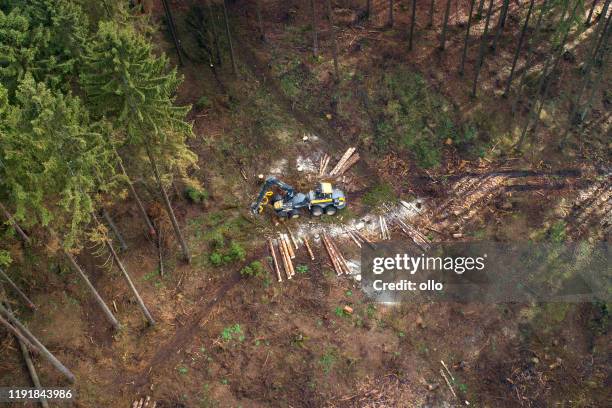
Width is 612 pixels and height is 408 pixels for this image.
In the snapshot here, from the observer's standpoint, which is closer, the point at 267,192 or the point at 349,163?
the point at 267,192

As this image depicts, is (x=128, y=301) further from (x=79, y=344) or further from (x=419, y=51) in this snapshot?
(x=419, y=51)

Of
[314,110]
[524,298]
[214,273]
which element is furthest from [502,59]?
→ [214,273]

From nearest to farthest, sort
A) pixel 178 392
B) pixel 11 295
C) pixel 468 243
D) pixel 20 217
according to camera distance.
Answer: pixel 20 217 → pixel 178 392 → pixel 11 295 → pixel 468 243

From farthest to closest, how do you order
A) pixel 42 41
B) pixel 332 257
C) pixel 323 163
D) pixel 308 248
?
pixel 323 163 < pixel 308 248 < pixel 332 257 < pixel 42 41

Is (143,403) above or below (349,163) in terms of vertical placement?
below

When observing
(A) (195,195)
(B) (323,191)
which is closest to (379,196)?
(B) (323,191)

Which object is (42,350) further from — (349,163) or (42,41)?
(349,163)
